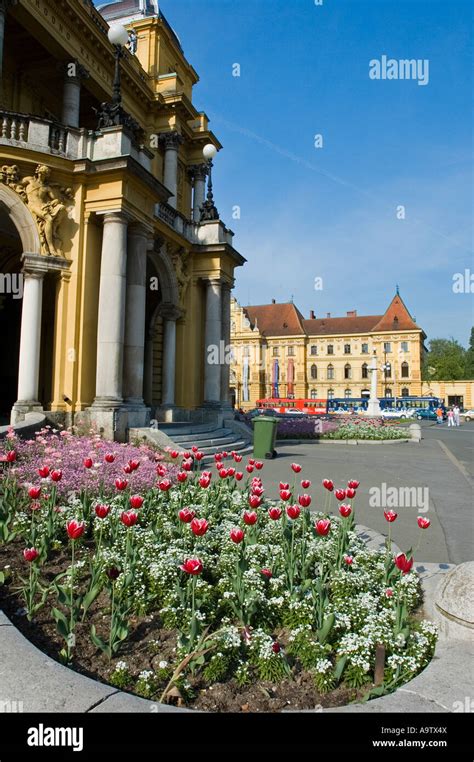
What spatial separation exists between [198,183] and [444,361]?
84.7 metres

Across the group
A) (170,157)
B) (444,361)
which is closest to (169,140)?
(170,157)

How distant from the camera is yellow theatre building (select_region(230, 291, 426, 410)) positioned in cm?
8475

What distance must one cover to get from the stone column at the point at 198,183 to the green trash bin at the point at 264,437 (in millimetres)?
13364

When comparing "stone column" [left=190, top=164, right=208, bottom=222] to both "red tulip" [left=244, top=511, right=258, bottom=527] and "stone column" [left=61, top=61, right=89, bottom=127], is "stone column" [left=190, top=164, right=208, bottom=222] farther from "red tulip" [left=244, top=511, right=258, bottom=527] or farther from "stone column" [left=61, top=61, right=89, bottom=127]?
"red tulip" [left=244, top=511, right=258, bottom=527]

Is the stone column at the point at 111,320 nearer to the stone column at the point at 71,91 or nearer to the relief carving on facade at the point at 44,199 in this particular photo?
the relief carving on facade at the point at 44,199

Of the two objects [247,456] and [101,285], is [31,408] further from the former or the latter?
[247,456]

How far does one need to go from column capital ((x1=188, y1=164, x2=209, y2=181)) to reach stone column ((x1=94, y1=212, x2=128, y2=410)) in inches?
487

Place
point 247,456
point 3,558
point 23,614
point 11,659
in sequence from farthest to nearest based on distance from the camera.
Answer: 1. point 247,456
2. point 3,558
3. point 23,614
4. point 11,659

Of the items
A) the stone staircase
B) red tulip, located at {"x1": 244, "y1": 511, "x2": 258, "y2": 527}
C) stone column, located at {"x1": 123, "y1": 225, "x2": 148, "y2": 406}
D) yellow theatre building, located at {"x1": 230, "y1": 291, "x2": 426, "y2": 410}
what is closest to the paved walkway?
the stone staircase

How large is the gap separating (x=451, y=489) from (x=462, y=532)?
355 centimetres

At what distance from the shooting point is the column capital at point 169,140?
20.9m

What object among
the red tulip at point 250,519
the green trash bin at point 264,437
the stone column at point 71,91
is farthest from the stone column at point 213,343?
the red tulip at point 250,519
